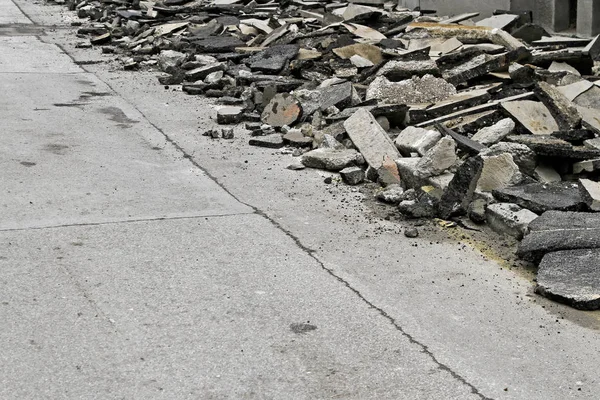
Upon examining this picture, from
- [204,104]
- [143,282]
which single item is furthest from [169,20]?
[143,282]

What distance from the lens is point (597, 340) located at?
224 inches

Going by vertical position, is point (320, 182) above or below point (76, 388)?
below

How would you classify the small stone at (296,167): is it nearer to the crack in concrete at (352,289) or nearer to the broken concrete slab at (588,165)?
the crack in concrete at (352,289)

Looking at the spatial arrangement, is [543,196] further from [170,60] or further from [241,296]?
[170,60]

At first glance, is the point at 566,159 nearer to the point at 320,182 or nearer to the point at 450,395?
the point at 320,182

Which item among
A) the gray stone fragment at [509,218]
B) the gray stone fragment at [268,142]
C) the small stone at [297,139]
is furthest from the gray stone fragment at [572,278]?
the gray stone fragment at [268,142]

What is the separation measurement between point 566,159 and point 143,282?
4.28m

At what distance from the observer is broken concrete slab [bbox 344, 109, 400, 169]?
9383 millimetres

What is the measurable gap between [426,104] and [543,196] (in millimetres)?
3312

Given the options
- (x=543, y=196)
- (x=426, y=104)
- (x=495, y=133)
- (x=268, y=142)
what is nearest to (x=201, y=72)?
(x=268, y=142)

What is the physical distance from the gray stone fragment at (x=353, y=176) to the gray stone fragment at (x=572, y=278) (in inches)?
108

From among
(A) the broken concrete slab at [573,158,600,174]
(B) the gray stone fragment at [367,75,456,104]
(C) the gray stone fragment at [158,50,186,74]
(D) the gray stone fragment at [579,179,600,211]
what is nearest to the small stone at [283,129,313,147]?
(B) the gray stone fragment at [367,75,456,104]

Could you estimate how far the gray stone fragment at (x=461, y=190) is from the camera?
7.92 metres

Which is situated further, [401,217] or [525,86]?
[525,86]
